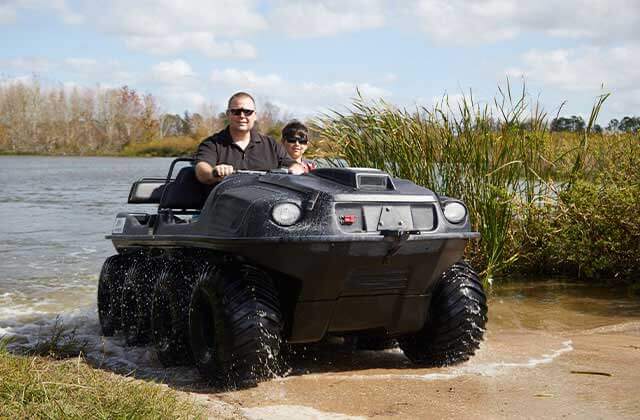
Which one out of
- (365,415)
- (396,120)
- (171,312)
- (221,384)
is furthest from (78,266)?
(365,415)

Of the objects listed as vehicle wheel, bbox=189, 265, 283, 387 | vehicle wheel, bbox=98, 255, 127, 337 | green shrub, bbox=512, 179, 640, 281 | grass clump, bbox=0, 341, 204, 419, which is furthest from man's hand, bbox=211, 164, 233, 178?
green shrub, bbox=512, 179, 640, 281

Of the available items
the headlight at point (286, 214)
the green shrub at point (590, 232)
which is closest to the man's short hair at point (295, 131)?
the headlight at point (286, 214)

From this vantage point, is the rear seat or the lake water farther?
the rear seat

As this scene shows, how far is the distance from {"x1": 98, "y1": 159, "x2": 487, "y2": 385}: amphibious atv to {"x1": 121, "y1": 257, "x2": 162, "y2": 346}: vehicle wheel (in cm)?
90

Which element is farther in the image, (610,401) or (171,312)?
(171,312)

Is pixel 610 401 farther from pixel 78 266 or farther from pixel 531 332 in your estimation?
Answer: pixel 78 266

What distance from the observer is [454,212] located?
507 centimetres

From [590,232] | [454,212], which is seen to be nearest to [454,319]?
[454,212]

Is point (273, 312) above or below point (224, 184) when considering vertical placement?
below

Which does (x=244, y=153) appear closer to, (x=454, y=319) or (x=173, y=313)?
(x=173, y=313)

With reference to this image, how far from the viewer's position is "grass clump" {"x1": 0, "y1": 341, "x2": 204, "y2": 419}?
3.65 m

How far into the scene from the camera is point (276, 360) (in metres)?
4.91

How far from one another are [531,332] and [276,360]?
109 inches

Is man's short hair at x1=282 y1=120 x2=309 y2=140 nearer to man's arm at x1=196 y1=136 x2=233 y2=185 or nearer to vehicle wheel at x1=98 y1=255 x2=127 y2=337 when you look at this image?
man's arm at x1=196 y1=136 x2=233 y2=185
